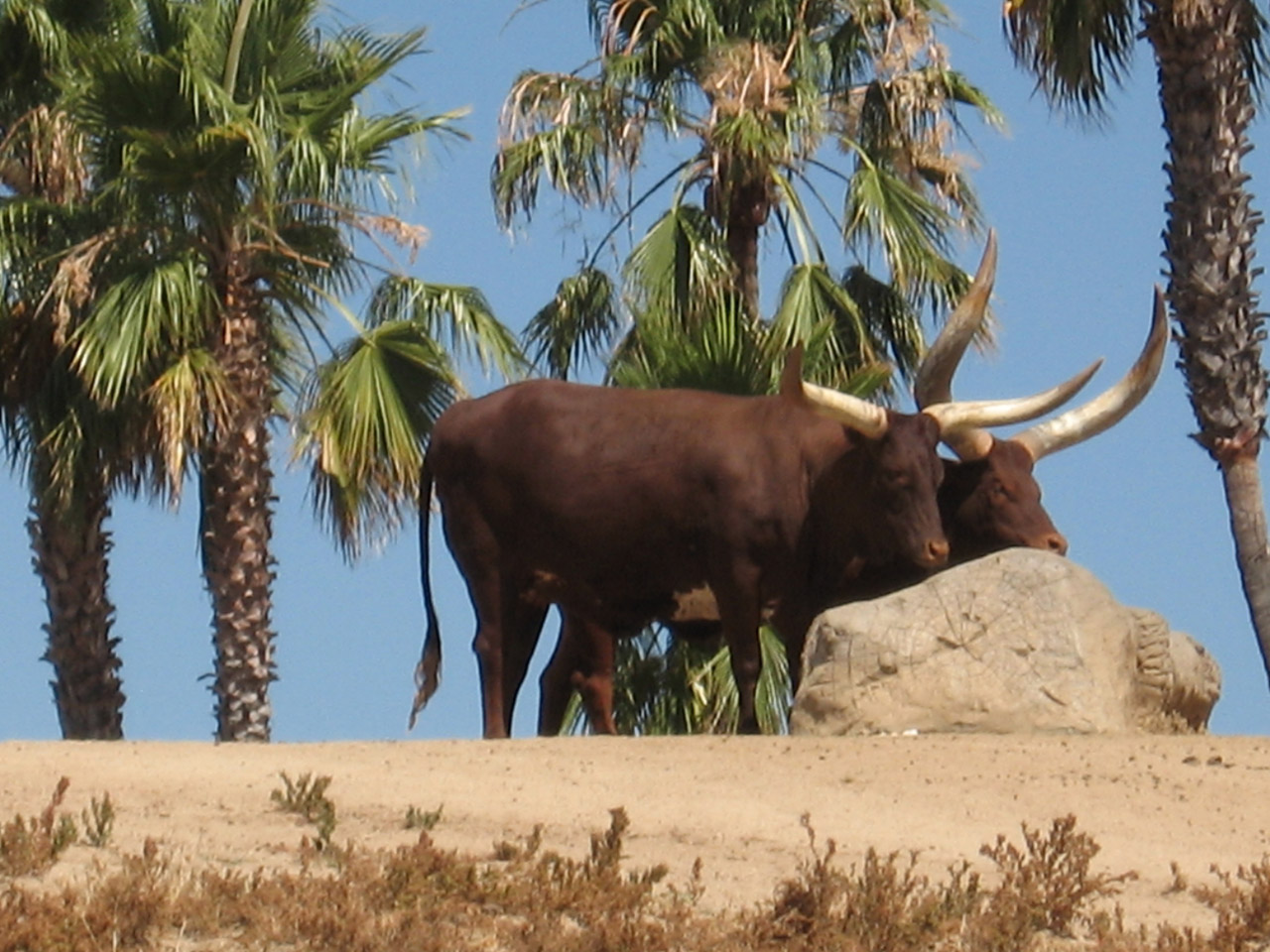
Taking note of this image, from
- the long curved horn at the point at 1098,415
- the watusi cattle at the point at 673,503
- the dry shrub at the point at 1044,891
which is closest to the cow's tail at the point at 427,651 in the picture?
the watusi cattle at the point at 673,503

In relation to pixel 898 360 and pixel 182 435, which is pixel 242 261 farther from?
pixel 898 360

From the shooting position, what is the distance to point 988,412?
1309 centimetres

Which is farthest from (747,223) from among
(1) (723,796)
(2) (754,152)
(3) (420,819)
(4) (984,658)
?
(3) (420,819)

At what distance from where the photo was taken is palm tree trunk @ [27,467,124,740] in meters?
19.8

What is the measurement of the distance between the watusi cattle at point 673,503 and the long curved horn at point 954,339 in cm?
42

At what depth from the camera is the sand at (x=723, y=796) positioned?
8.06m

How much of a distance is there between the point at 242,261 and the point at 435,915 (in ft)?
36.4

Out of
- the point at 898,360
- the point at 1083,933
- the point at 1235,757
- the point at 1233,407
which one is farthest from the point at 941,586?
the point at 898,360

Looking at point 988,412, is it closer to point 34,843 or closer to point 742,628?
point 742,628

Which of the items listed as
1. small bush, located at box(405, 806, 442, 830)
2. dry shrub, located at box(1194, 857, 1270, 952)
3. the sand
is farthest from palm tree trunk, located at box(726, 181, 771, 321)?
dry shrub, located at box(1194, 857, 1270, 952)

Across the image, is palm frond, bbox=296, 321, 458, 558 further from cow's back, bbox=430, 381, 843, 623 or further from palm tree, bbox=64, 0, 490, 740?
cow's back, bbox=430, 381, 843, 623

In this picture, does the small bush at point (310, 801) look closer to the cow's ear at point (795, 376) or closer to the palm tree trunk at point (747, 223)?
the cow's ear at point (795, 376)

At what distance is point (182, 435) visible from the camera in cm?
1706

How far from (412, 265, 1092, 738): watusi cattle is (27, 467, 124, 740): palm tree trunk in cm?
688
